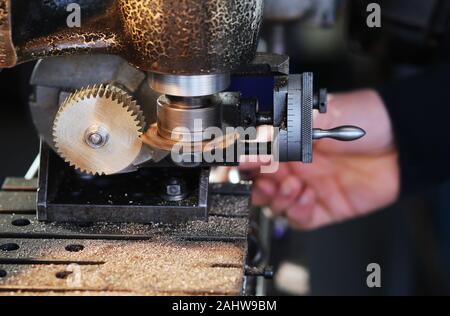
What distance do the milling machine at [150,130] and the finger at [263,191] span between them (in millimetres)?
466

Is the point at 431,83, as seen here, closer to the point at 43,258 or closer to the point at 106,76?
the point at 106,76

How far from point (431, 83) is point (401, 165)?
18 centimetres

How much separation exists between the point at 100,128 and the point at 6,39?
0.50 feet

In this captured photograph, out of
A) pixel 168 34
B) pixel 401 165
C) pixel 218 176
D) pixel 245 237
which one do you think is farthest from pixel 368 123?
pixel 168 34

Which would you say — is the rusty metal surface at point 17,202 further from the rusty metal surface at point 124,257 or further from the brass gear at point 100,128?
the brass gear at point 100,128

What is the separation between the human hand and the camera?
140cm

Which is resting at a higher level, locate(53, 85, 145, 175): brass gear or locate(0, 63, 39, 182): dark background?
locate(0, 63, 39, 182): dark background

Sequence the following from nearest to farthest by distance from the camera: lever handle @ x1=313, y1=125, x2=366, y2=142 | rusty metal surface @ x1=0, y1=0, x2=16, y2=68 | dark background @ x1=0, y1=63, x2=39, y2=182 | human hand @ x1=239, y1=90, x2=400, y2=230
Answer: rusty metal surface @ x1=0, y1=0, x2=16, y2=68, lever handle @ x1=313, y1=125, x2=366, y2=142, human hand @ x1=239, y1=90, x2=400, y2=230, dark background @ x1=0, y1=63, x2=39, y2=182

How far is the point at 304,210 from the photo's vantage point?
4.89ft

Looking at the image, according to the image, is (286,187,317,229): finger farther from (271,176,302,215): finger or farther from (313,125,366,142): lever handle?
(313,125,366,142): lever handle

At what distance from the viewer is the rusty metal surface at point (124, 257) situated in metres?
0.74

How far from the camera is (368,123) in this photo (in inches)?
54.6

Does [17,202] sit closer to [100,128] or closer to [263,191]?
[100,128]

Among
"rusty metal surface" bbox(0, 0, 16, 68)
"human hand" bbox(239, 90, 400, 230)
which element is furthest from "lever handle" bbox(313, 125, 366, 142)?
"human hand" bbox(239, 90, 400, 230)
